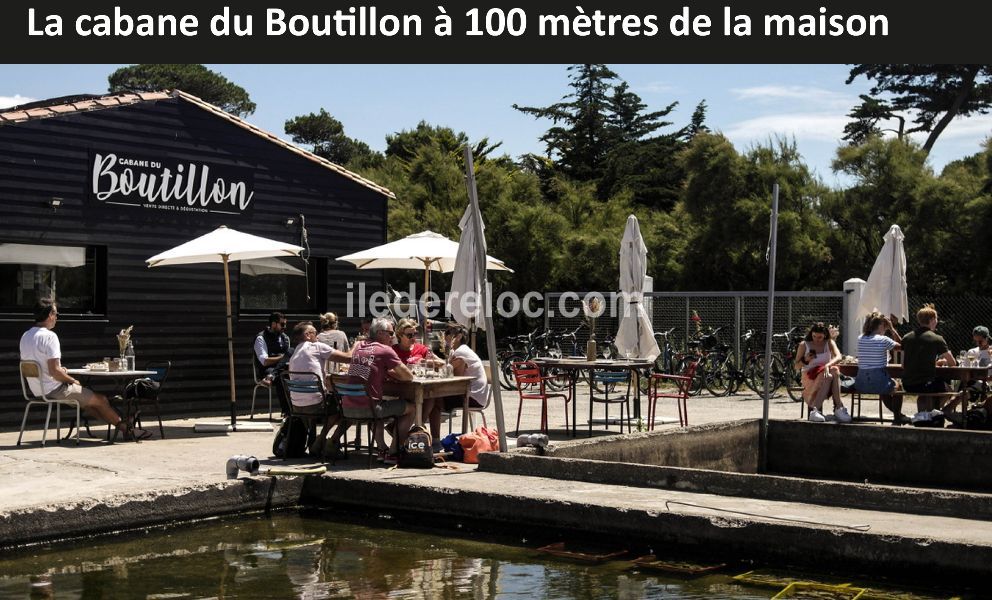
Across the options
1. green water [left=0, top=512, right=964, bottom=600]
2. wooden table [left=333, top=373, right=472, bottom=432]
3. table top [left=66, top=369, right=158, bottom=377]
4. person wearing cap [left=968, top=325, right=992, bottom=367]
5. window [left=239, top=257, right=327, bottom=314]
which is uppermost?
window [left=239, top=257, right=327, bottom=314]

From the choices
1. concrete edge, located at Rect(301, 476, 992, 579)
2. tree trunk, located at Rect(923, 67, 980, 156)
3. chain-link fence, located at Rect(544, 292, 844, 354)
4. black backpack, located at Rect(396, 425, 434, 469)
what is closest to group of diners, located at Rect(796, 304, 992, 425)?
black backpack, located at Rect(396, 425, 434, 469)

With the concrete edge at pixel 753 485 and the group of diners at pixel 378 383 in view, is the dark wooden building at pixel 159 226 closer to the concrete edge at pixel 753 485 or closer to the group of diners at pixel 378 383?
the group of diners at pixel 378 383

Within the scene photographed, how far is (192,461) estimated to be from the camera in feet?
32.9

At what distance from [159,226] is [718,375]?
31.0 feet

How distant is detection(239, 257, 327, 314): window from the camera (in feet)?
49.4

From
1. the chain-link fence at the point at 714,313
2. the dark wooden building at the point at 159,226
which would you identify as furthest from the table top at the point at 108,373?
the chain-link fence at the point at 714,313

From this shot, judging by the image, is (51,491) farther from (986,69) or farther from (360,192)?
(986,69)

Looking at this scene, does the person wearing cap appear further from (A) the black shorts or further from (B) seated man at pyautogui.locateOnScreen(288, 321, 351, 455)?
(B) seated man at pyautogui.locateOnScreen(288, 321, 351, 455)

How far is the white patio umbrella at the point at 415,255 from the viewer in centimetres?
1438

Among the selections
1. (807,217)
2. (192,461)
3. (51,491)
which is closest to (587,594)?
(51,491)

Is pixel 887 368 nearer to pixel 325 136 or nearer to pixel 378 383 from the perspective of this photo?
pixel 378 383

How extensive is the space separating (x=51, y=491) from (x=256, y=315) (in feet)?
22.4

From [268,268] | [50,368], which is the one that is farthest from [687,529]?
[268,268]

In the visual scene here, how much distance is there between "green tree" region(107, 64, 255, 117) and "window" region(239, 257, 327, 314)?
A: 169ft
